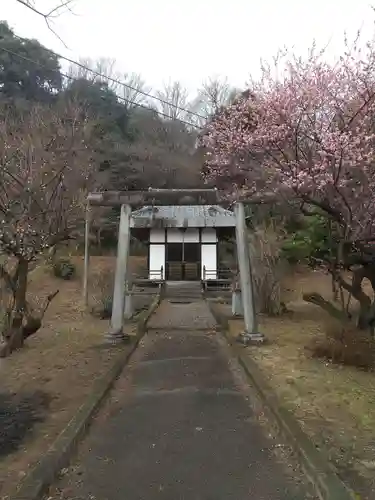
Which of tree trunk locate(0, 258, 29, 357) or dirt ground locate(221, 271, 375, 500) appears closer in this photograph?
dirt ground locate(221, 271, 375, 500)

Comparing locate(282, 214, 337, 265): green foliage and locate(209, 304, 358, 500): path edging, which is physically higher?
locate(282, 214, 337, 265): green foliage

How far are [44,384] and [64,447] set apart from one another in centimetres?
326

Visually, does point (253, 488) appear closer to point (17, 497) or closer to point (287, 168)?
point (17, 497)

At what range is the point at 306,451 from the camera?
416 centimetres

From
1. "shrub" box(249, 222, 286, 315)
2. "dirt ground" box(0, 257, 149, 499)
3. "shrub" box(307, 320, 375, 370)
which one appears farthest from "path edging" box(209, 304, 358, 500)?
"shrub" box(249, 222, 286, 315)

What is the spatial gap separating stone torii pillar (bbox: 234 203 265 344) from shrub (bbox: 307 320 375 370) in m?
1.41

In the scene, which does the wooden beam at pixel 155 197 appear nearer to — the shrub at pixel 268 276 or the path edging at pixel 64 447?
the path edging at pixel 64 447

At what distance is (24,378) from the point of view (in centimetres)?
790

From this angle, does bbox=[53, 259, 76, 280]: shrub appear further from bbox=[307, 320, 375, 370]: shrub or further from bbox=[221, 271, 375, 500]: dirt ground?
bbox=[307, 320, 375, 370]: shrub

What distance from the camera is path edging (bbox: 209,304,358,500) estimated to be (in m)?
3.47

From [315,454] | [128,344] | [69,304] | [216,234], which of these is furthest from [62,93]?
[315,454]

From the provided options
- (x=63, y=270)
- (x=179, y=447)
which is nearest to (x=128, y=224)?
(x=179, y=447)

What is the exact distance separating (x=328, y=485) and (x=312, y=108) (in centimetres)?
687

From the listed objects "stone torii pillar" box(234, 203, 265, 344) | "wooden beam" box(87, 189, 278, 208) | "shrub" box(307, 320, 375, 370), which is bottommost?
"shrub" box(307, 320, 375, 370)
